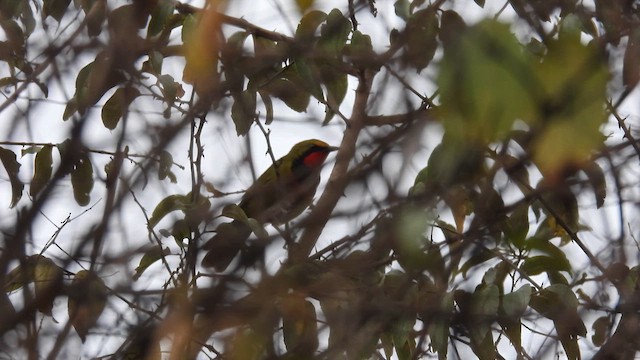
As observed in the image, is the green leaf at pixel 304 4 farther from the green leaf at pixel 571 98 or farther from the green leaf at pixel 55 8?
the green leaf at pixel 55 8

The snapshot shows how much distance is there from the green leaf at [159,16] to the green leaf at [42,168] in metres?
0.44

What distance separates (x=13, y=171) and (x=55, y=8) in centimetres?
44

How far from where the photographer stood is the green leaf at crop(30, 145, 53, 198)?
255cm

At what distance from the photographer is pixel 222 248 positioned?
1.72m

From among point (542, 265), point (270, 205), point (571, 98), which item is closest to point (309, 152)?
point (542, 265)

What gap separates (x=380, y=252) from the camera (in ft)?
4.87

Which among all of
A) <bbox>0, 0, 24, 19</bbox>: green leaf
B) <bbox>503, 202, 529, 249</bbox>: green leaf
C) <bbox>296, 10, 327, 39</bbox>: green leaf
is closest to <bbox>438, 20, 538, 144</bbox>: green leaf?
<bbox>296, 10, 327, 39</bbox>: green leaf

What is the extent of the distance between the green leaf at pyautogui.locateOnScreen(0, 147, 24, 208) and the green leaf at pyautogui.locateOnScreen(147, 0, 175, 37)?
0.49 metres

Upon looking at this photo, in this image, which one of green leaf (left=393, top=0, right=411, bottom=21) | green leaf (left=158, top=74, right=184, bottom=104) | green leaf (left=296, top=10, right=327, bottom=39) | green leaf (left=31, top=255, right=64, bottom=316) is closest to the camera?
green leaf (left=31, top=255, right=64, bottom=316)

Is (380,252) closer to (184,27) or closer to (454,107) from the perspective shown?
(454,107)

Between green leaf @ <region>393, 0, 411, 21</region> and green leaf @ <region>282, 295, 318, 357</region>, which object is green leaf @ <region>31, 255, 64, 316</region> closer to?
green leaf @ <region>282, 295, 318, 357</region>

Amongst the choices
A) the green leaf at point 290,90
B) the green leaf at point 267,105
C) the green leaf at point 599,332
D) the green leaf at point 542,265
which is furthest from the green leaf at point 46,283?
the green leaf at point 599,332

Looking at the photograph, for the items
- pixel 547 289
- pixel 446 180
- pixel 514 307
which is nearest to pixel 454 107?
pixel 446 180

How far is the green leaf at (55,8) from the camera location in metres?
2.58
